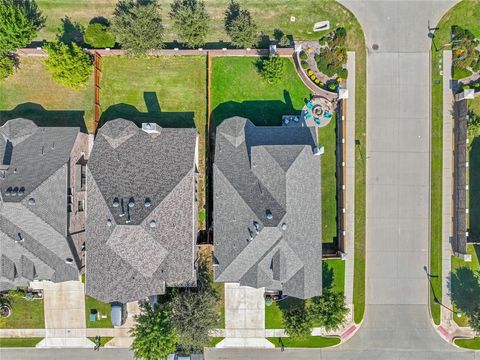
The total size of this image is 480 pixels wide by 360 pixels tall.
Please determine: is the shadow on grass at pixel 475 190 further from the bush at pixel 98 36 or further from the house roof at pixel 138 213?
the bush at pixel 98 36

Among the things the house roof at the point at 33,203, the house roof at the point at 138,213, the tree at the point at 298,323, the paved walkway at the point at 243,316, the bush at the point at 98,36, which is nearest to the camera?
the house roof at the point at 33,203

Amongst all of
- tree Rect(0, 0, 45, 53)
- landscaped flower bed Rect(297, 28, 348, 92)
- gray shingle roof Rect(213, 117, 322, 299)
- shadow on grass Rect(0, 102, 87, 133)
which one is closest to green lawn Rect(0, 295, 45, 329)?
shadow on grass Rect(0, 102, 87, 133)

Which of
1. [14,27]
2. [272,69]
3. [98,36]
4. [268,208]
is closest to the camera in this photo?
[268,208]

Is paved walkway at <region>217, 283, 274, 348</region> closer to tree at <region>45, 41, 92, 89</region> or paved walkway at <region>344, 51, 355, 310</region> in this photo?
paved walkway at <region>344, 51, 355, 310</region>

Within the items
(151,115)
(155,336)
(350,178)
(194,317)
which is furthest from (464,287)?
(151,115)

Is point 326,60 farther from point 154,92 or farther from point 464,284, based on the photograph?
point 464,284

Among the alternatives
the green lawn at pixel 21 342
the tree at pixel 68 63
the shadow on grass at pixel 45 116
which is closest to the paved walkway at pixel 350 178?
the tree at pixel 68 63

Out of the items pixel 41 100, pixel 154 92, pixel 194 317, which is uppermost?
pixel 154 92
